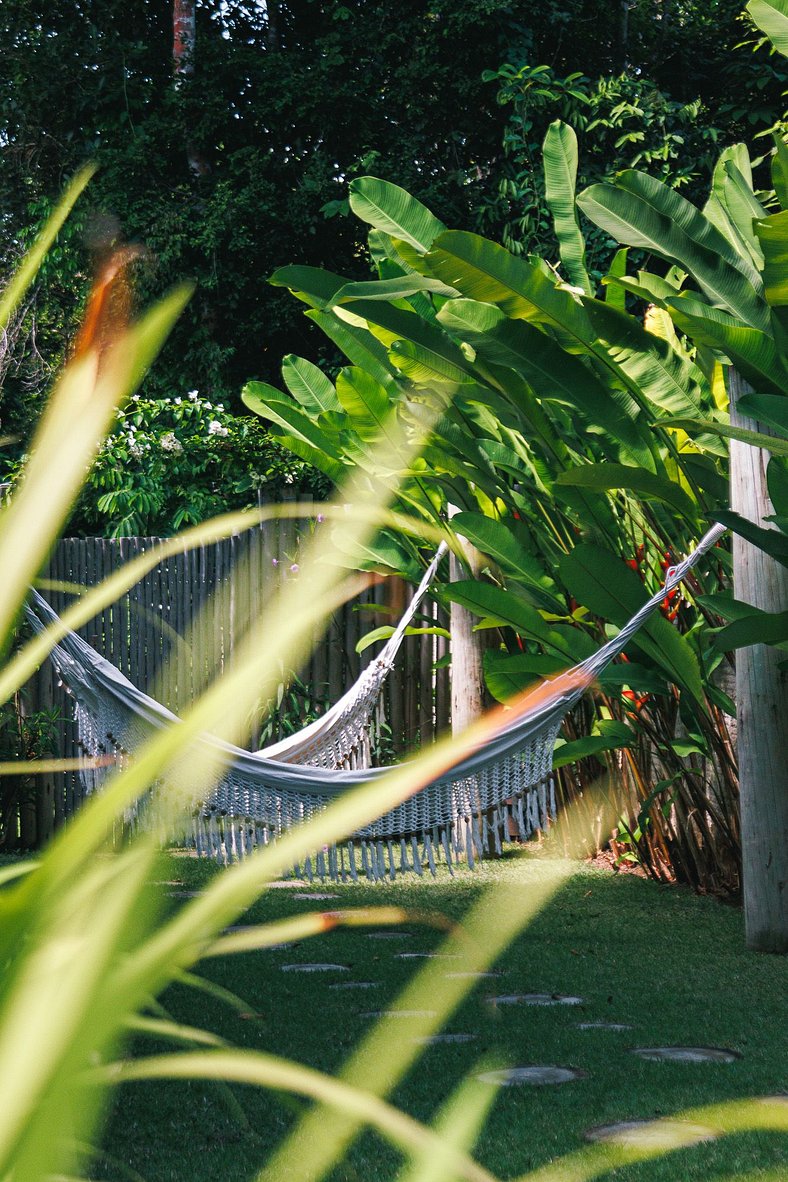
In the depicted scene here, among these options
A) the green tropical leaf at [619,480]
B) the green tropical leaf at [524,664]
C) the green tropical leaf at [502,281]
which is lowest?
the green tropical leaf at [524,664]

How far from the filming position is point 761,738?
3.04 meters

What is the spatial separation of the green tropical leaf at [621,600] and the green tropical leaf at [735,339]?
0.60m

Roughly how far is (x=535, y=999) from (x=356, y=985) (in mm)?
441

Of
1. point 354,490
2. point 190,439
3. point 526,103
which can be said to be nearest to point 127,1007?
point 354,490

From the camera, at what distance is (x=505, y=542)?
352 centimetres

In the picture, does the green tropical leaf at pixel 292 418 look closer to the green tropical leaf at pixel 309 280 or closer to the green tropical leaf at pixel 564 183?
the green tropical leaf at pixel 309 280

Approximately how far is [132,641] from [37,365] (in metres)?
5.38

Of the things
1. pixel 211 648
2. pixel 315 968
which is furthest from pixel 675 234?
pixel 211 648

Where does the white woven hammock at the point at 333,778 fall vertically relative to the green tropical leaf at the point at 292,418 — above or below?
below

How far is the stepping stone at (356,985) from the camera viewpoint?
111 inches

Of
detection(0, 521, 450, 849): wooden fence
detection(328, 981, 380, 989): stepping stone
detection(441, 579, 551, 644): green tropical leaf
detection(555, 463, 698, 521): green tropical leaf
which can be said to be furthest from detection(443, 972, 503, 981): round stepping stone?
detection(0, 521, 450, 849): wooden fence

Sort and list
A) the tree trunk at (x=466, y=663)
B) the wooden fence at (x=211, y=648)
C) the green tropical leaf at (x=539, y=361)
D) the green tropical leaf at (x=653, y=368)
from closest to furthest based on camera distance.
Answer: the green tropical leaf at (x=539, y=361) → the green tropical leaf at (x=653, y=368) → the tree trunk at (x=466, y=663) → the wooden fence at (x=211, y=648)

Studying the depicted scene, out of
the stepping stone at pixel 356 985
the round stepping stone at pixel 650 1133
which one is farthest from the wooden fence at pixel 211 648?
the round stepping stone at pixel 650 1133

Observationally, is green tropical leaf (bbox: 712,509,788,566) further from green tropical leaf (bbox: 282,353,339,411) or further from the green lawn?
green tropical leaf (bbox: 282,353,339,411)
